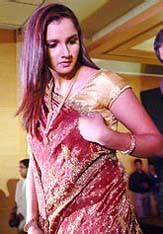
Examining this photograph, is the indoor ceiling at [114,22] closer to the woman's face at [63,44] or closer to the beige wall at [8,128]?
the beige wall at [8,128]

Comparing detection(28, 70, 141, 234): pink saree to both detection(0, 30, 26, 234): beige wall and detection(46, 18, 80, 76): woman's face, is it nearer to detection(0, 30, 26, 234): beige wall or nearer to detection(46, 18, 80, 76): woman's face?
detection(46, 18, 80, 76): woman's face

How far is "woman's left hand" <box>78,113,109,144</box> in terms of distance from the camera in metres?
0.79

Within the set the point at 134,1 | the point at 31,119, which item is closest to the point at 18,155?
the point at 134,1

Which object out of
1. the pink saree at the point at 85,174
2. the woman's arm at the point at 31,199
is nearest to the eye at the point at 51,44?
the pink saree at the point at 85,174

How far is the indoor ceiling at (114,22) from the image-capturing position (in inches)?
163

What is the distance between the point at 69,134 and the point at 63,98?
9 centimetres

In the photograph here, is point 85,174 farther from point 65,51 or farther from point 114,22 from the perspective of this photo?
point 114,22

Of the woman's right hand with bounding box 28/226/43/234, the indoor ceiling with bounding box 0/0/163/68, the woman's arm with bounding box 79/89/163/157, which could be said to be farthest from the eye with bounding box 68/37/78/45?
the indoor ceiling with bounding box 0/0/163/68

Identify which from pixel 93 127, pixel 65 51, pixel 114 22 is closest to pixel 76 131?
pixel 93 127

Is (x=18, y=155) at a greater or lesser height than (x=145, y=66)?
lesser

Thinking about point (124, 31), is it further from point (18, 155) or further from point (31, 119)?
point (31, 119)

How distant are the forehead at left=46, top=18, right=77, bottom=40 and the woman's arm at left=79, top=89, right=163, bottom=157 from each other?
0.55 ft

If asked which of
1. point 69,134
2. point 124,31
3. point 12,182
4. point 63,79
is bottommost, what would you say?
point 12,182

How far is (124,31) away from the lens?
14.5ft
